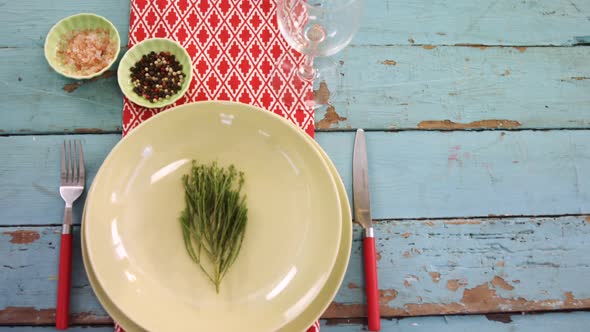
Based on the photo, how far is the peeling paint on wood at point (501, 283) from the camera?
72 cm

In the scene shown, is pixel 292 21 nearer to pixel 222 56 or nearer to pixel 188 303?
pixel 222 56

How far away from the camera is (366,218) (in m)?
0.70

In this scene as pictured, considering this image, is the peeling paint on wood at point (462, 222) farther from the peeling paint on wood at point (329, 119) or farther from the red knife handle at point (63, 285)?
the red knife handle at point (63, 285)

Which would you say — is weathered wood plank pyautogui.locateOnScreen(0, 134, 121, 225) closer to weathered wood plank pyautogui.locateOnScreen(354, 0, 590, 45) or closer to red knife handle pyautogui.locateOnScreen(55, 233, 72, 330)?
red knife handle pyautogui.locateOnScreen(55, 233, 72, 330)

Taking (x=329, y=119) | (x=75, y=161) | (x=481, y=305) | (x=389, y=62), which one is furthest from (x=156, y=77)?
(x=481, y=305)

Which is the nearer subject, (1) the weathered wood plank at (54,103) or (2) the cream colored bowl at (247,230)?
(2) the cream colored bowl at (247,230)

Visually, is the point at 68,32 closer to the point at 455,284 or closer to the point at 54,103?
the point at 54,103

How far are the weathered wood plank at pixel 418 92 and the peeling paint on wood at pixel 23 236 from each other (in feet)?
0.56

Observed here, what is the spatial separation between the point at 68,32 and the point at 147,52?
15 centimetres

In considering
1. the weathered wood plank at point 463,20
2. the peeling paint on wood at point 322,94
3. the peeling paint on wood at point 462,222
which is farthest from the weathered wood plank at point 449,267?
the weathered wood plank at point 463,20

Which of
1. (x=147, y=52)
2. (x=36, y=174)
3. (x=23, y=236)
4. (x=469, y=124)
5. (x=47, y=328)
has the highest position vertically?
(x=147, y=52)

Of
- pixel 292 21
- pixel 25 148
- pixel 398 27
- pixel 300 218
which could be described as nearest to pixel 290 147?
pixel 300 218

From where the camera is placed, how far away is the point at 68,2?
0.77 meters

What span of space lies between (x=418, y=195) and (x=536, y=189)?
0.21m
